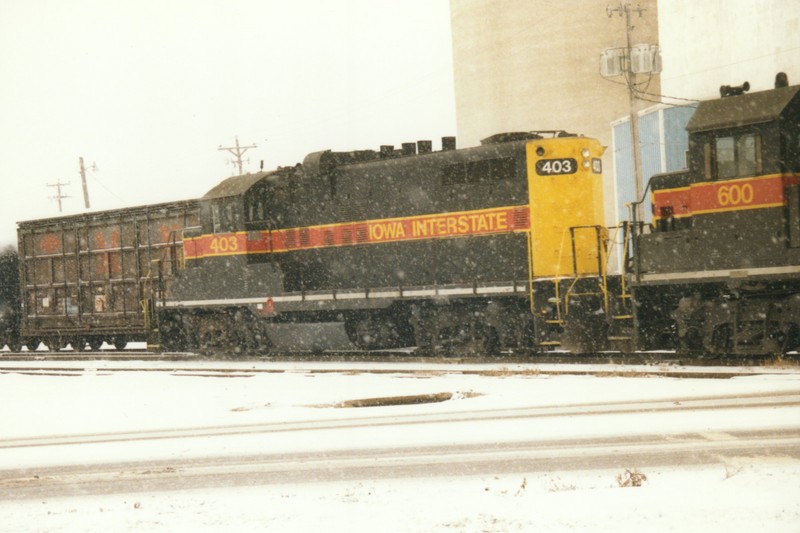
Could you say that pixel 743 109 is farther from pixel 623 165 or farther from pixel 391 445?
pixel 623 165

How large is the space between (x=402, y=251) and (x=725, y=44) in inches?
777

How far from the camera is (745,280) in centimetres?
1440

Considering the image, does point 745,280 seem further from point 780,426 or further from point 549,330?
point 780,426

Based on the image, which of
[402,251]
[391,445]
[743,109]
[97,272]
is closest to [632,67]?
[402,251]

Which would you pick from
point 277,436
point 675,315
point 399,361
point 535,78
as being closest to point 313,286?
point 399,361

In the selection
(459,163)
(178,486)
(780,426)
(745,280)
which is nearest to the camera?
(178,486)

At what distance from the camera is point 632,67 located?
36.5m

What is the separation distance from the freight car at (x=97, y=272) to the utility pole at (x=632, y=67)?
1417 cm

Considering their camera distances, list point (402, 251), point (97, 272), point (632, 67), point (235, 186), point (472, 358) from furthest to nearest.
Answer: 1. point (632, 67)
2. point (97, 272)
3. point (235, 186)
4. point (402, 251)
5. point (472, 358)

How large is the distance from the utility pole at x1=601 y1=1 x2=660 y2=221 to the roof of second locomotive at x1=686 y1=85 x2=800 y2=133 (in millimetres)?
14675

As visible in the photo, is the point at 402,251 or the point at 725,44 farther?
the point at 725,44

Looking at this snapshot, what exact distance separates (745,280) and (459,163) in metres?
6.17

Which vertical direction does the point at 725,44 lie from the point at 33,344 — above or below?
above

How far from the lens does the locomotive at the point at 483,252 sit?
14.4m
